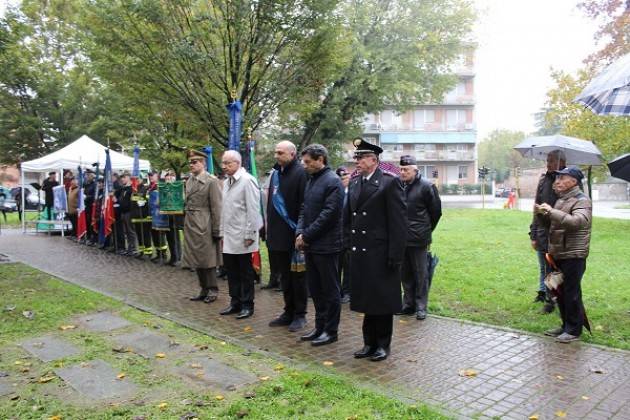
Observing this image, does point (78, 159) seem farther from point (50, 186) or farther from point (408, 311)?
point (408, 311)

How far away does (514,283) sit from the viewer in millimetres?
8992

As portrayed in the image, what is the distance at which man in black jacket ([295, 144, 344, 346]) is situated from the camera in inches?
226

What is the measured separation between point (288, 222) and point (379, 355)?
6.57ft

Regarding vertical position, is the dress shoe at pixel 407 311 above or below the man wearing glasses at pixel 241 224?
below

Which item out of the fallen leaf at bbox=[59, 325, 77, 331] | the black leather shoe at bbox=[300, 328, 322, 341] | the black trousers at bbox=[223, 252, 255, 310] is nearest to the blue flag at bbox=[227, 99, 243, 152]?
the black trousers at bbox=[223, 252, 255, 310]

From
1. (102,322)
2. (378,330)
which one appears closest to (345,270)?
(378,330)

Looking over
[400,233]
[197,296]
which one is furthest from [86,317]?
[400,233]

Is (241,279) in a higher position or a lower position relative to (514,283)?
higher

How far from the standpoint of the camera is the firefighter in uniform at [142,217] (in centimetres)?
1226

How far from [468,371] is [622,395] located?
4.05ft

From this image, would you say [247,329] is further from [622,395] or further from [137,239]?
[137,239]

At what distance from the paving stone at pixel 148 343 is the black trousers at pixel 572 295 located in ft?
13.5

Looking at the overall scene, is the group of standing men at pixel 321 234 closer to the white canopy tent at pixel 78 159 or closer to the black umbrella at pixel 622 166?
the black umbrella at pixel 622 166

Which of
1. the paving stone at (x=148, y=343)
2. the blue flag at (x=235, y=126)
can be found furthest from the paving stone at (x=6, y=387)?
the blue flag at (x=235, y=126)
